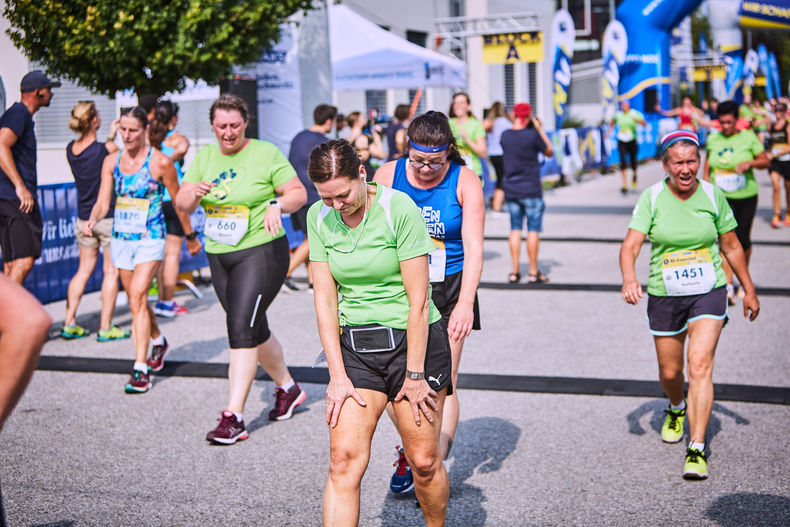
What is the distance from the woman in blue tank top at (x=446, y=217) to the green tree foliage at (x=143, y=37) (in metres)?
7.46

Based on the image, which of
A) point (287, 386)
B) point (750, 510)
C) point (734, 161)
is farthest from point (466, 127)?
point (750, 510)

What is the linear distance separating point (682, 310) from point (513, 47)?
2008cm

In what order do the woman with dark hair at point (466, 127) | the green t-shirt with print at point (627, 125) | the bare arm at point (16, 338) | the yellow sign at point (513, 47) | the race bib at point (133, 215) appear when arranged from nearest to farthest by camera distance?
1. the bare arm at point (16, 338)
2. the race bib at point (133, 215)
3. the woman with dark hair at point (466, 127)
4. the green t-shirt with print at point (627, 125)
5. the yellow sign at point (513, 47)

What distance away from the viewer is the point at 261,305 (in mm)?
5281

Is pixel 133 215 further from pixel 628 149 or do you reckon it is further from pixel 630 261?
pixel 628 149

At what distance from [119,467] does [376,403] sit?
217cm

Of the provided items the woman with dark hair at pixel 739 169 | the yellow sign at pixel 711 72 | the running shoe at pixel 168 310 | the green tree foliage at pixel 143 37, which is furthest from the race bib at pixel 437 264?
the yellow sign at pixel 711 72

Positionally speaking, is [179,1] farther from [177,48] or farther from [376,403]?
[376,403]

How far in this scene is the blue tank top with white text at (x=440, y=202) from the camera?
4195 mm

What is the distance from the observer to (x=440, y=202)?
4.20 metres

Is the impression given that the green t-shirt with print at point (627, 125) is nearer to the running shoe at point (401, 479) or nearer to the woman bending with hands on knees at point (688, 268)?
the woman bending with hands on knees at point (688, 268)

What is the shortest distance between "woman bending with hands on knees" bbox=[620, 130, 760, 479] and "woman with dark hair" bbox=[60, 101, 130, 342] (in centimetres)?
489

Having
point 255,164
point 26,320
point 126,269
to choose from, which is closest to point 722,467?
point 255,164

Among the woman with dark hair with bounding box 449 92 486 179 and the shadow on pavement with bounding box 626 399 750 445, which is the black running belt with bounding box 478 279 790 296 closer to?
the woman with dark hair with bounding box 449 92 486 179
